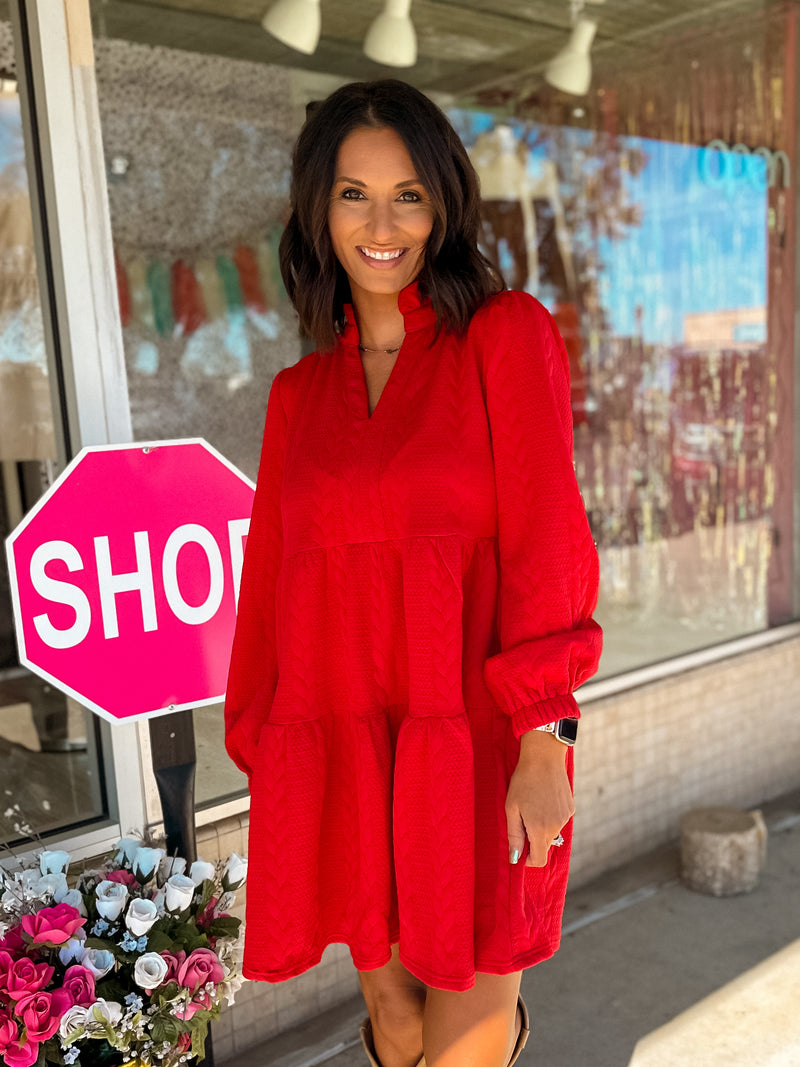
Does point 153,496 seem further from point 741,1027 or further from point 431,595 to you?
point 741,1027

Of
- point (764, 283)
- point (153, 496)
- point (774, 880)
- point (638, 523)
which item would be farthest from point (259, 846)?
point (764, 283)

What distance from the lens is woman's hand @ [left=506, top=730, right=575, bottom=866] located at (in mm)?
1444

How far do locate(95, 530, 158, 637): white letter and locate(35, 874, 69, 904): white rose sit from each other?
0.41 metres

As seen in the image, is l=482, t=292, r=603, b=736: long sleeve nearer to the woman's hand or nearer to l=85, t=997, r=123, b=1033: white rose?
the woman's hand

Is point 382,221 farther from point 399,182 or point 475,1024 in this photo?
point 475,1024

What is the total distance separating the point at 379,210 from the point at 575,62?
8.92 ft

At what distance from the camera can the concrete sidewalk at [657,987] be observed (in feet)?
7.97

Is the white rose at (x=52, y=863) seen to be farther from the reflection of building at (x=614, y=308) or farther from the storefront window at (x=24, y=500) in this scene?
the reflection of building at (x=614, y=308)

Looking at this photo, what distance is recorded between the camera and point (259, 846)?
161 centimetres

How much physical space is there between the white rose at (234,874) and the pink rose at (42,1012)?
1.25 ft

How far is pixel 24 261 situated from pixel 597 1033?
8.78 ft

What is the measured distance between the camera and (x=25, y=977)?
1.60 metres

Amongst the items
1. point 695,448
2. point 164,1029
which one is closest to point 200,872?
point 164,1029

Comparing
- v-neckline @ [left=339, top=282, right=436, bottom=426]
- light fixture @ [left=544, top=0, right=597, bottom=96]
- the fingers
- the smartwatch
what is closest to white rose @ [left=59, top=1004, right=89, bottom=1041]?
the fingers
